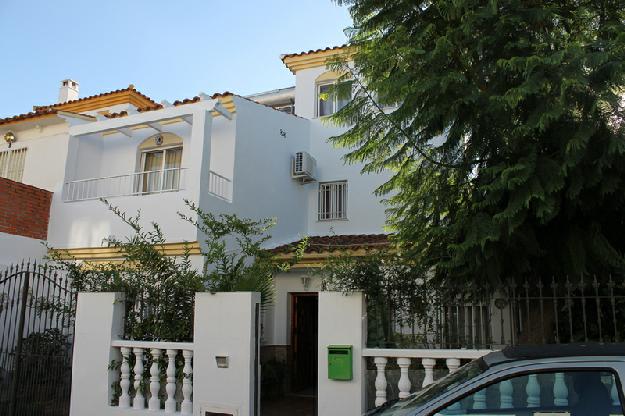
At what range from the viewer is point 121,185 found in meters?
13.7

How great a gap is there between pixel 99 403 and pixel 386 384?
3.87 m

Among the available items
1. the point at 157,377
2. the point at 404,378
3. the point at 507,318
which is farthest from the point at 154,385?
the point at 507,318

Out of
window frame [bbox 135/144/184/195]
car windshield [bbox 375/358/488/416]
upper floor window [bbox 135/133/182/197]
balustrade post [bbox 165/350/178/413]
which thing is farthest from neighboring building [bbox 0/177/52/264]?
car windshield [bbox 375/358/488/416]

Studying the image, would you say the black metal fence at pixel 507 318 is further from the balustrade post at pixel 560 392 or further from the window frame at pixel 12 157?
the window frame at pixel 12 157

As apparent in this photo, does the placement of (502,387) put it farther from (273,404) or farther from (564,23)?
(273,404)

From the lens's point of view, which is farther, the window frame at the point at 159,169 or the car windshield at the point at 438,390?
the window frame at the point at 159,169

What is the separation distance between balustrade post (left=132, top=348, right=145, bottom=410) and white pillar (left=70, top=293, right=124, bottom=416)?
1.40 feet

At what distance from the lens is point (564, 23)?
18.9ft

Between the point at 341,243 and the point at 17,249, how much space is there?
7321 mm

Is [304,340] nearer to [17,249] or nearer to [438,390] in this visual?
[17,249]

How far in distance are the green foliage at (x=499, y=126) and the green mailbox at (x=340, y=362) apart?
1264mm

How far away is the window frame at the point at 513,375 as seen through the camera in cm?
297

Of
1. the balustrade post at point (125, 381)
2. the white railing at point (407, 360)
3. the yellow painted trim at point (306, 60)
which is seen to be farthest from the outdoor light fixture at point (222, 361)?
the yellow painted trim at point (306, 60)

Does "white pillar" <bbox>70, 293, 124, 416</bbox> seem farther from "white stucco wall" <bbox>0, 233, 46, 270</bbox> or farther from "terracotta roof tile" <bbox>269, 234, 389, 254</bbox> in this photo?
"white stucco wall" <bbox>0, 233, 46, 270</bbox>
